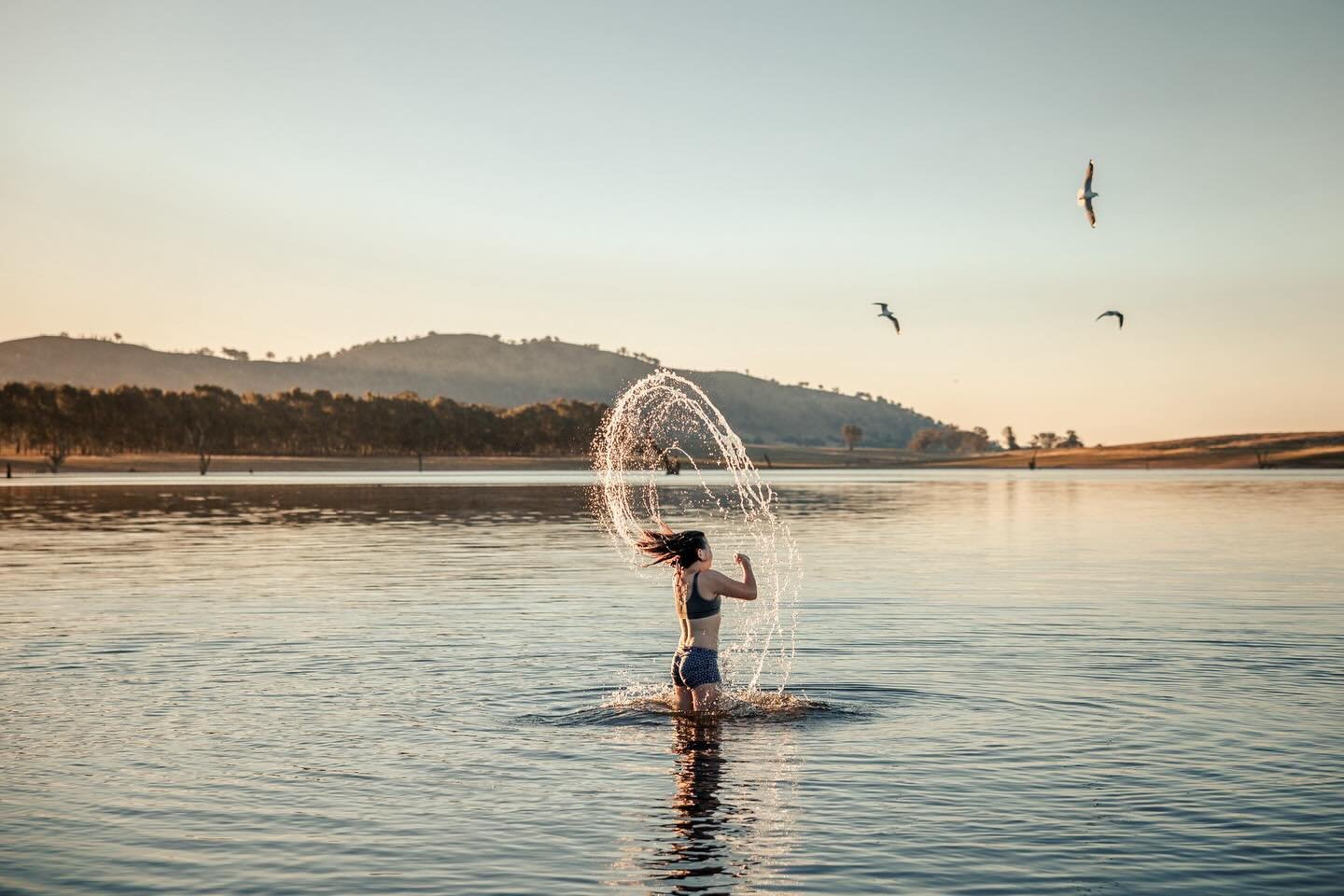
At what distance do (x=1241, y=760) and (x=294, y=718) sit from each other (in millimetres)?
12779

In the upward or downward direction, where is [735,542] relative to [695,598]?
downward

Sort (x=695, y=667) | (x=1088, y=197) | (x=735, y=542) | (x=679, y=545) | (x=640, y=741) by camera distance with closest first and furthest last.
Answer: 1. (x=679, y=545)
2. (x=640, y=741)
3. (x=695, y=667)
4. (x=1088, y=197)
5. (x=735, y=542)

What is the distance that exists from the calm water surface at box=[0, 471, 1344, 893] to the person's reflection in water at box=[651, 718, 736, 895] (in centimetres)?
6

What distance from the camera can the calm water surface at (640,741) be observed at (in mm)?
12891

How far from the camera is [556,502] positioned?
106 metres

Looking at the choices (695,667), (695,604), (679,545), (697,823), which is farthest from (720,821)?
(695,667)

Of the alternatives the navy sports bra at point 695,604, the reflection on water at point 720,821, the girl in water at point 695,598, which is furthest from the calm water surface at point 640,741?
the navy sports bra at point 695,604

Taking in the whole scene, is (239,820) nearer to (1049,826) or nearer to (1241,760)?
(1049,826)

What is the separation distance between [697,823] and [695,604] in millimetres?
4717

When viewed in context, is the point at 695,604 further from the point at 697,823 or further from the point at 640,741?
the point at 697,823

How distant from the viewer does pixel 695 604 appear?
18625 mm

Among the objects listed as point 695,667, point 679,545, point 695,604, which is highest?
point 679,545

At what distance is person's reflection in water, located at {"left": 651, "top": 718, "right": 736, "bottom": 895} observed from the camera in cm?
1241

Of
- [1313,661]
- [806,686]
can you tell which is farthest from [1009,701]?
[1313,661]
